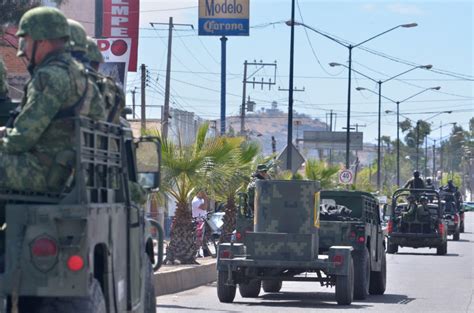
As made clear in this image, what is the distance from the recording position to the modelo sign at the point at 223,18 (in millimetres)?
56875

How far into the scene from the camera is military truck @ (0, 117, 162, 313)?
275 inches

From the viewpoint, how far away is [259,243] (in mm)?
18172

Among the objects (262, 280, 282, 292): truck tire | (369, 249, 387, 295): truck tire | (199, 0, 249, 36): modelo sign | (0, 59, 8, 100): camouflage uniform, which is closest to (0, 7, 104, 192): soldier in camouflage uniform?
(0, 59, 8, 100): camouflage uniform

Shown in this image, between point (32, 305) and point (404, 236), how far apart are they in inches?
1179

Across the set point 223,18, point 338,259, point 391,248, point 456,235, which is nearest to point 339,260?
point 338,259

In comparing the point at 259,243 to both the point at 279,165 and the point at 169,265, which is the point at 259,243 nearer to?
the point at 169,265

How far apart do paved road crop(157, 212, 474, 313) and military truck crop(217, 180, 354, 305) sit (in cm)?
41

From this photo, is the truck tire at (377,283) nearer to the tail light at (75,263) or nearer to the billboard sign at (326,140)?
the tail light at (75,263)

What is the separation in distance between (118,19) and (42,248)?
55.4 ft

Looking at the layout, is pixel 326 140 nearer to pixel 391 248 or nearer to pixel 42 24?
pixel 391 248

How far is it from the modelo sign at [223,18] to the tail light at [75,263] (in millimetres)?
49733

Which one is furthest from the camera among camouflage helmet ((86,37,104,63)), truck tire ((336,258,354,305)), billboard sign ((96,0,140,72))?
billboard sign ((96,0,140,72))

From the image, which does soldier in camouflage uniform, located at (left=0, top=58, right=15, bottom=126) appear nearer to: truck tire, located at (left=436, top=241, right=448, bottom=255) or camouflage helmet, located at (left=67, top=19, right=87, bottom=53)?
camouflage helmet, located at (left=67, top=19, right=87, bottom=53)

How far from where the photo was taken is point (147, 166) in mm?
10008
